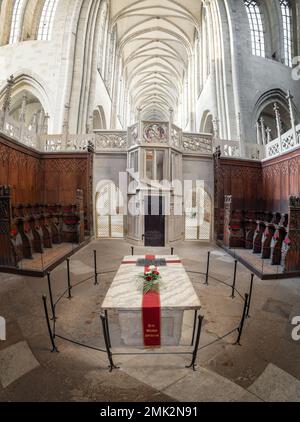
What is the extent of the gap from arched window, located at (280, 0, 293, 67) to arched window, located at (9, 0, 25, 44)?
56.5 ft

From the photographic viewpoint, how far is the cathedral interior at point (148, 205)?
224 centimetres

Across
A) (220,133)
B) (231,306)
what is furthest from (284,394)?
(220,133)

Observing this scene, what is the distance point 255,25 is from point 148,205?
1550 cm

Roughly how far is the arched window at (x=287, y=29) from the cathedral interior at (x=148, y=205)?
0.27 ft

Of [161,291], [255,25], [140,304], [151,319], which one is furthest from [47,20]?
[151,319]

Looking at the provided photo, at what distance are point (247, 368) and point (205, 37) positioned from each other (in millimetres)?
20872

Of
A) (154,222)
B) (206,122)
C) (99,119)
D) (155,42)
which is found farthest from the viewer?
(155,42)

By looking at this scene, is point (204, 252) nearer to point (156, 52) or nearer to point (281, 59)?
point (281, 59)

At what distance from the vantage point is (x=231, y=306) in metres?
3.61

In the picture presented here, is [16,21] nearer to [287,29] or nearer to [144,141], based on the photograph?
[144,141]

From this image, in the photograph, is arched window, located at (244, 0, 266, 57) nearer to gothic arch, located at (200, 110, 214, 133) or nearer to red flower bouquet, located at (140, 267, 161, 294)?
gothic arch, located at (200, 110, 214, 133)

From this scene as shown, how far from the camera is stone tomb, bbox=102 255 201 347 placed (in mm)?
2326

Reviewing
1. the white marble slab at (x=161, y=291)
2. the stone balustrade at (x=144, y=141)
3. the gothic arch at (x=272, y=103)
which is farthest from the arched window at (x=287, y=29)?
the white marble slab at (x=161, y=291)

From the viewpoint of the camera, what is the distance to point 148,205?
863 centimetres
